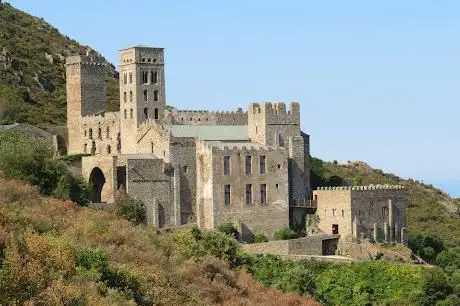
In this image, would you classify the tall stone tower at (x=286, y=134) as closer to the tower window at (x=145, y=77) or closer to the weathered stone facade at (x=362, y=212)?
the weathered stone facade at (x=362, y=212)

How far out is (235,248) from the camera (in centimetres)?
4488

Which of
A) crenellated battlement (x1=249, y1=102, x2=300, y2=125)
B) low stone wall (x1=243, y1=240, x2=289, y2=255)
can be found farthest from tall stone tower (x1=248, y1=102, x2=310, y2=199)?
low stone wall (x1=243, y1=240, x2=289, y2=255)

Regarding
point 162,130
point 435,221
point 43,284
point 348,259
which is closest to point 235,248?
point 348,259

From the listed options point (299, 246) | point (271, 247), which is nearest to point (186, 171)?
point (271, 247)

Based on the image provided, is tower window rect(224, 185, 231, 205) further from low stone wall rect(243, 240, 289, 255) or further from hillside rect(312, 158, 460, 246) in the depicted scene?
hillside rect(312, 158, 460, 246)

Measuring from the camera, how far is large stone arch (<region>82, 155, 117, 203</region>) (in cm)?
5472

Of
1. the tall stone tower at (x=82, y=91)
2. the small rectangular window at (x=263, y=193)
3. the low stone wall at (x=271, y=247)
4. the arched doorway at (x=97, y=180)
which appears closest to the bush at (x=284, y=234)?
the small rectangular window at (x=263, y=193)

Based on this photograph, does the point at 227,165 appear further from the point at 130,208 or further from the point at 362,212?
the point at 362,212

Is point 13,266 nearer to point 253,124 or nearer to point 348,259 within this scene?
point 348,259

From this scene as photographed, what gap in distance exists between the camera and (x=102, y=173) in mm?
56250

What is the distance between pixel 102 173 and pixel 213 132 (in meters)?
6.65

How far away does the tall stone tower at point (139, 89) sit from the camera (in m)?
59.6

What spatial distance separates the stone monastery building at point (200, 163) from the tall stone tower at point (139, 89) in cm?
6

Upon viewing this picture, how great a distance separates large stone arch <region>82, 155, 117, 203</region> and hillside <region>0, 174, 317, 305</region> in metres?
13.1
